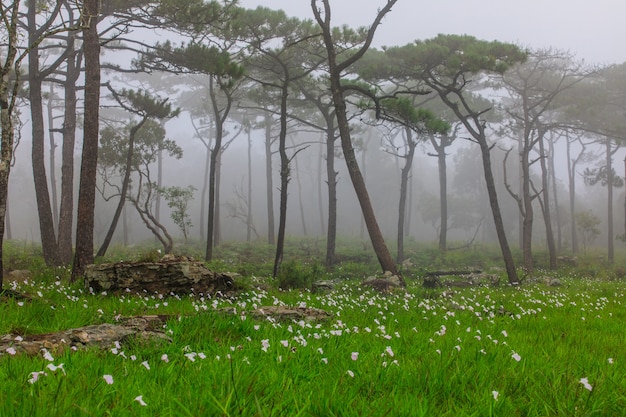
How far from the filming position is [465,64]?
17109 millimetres

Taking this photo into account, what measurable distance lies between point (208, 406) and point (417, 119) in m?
14.6

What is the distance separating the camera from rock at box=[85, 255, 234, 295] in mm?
8000

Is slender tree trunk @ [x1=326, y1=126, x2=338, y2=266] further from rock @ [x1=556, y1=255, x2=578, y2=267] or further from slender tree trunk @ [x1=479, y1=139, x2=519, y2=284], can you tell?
rock @ [x1=556, y1=255, x2=578, y2=267]

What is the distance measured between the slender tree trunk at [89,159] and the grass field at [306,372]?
183 inches

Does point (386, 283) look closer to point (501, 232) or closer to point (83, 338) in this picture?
point (501, 232)

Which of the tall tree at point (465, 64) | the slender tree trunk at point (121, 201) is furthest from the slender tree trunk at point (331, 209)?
the slender tree trunk at point (121, 201)

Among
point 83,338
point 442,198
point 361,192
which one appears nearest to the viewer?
point 83,338

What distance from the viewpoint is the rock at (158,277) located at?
315 inches

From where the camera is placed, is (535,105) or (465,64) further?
(535,105)

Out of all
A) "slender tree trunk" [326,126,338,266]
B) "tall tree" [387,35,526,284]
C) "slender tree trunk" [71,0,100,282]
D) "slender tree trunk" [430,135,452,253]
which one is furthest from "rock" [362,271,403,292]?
"slender tree trunk" [430,135,452,253]

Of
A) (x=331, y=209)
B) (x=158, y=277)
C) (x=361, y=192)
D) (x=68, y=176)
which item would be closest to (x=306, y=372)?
(x=158, y=277)

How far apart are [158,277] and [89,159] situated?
4.64 m

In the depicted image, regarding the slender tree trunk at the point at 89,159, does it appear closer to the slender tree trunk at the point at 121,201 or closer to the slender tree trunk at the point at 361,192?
the slender tree trunk at the point at 121,201

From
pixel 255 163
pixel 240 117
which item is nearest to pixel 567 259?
pixel 240 117
